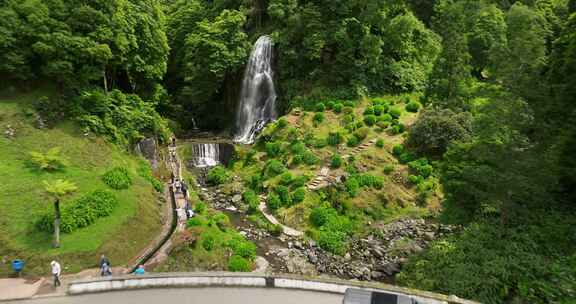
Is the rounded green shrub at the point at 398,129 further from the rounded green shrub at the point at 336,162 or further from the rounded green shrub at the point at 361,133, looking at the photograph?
the rounded green shrub at the point at 336,162

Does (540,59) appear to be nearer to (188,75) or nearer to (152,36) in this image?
(152,36)

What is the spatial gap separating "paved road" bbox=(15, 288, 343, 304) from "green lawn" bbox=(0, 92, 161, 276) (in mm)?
4663

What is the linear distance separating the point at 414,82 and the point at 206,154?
21728 millimetres

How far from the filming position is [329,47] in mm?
38531

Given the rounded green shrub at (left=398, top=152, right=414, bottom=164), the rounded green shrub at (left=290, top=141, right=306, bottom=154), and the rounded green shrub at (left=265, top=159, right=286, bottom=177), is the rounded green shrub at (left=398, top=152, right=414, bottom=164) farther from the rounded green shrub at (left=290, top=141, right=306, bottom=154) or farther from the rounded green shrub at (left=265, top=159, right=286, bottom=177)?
the rounded green shrub at (left=265, top=159, right=286, bottom=177)

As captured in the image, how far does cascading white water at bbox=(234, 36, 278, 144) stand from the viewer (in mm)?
39375

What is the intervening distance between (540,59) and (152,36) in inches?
1099

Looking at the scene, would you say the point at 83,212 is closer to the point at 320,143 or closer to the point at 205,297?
the point at 205,297

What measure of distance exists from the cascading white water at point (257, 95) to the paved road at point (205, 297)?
26.6 meters

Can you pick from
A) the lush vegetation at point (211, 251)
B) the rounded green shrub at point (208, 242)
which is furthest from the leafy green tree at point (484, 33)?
the rounded green shrub at point (208, 242)

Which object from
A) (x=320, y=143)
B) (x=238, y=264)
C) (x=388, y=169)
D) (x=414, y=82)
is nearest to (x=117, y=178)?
(x=238, y=264)

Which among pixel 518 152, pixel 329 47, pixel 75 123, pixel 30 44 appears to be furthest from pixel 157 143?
pixel 518 152

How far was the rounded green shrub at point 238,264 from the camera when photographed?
19.0m

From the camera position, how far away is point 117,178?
72.4 ft
